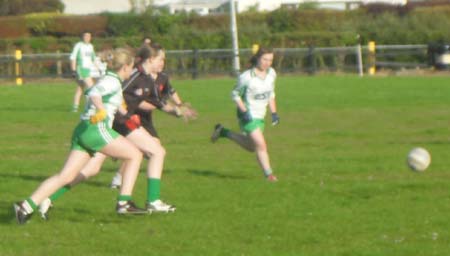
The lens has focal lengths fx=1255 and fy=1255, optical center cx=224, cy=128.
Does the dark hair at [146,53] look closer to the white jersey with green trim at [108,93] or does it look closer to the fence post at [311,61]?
the white jersey with green trim at [108,93]

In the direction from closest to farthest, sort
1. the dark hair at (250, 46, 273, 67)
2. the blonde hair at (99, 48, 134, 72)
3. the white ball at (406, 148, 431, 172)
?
the blonde hair at (99, 48, 134, 72), the white ball at (406, 148, 431, 172), the dark hair at (250, 46, 273, 67)

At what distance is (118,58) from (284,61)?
35813 millimetres

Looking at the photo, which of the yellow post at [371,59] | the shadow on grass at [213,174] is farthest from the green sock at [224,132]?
the yellow post at [371,59]

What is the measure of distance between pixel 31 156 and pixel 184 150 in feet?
8.31

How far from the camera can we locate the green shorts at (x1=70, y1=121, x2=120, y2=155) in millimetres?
11617

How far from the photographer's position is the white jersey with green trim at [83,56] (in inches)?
1123

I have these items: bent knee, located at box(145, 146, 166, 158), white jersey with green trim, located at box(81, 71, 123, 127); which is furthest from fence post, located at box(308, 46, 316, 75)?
white jersey with green trim, located at box(81, 71, 123, 127)

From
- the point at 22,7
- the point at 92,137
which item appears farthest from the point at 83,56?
the point at 22,7

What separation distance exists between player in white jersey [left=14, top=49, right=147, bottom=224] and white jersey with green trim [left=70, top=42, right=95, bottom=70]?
661 inches

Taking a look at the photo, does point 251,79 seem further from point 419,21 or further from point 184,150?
point 419,21

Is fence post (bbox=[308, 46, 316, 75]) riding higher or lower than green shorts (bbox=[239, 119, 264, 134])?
lower

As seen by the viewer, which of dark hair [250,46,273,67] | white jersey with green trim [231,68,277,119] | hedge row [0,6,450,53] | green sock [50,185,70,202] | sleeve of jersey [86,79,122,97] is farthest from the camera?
hedge row [0,6,450,53]

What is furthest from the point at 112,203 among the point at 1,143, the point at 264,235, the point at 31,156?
the point at 1,143

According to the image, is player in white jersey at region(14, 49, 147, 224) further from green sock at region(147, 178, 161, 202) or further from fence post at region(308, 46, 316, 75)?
fence post at region(308, 46, 316, 75)
